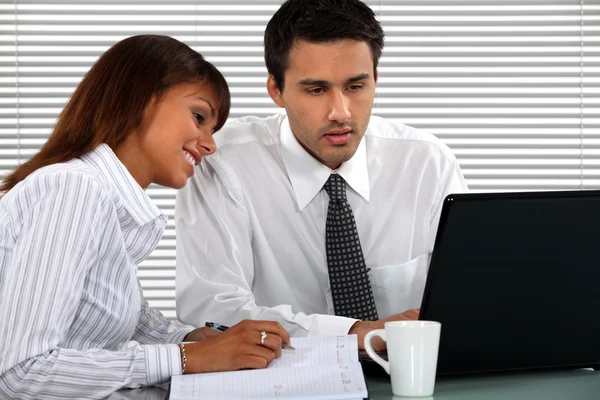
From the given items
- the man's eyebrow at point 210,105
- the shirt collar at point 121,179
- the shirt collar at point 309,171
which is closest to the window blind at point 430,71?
the shirt collar at point 309,171

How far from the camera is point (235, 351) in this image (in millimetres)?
1243

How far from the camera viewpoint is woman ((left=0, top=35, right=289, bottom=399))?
1198 millimetres

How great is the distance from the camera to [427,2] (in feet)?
10.4

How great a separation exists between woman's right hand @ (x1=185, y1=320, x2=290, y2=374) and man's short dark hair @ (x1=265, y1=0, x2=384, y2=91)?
939 millimetres

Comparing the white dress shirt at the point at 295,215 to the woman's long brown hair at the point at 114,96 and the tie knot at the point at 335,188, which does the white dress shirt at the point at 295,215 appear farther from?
the woman's long brown hair at the point at 114,96

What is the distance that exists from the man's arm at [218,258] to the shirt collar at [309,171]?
0.15 m

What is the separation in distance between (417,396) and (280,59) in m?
1.16

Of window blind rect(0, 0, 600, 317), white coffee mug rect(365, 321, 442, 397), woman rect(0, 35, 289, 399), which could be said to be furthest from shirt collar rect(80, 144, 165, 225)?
window blind rect(0, 0, 600, 317)

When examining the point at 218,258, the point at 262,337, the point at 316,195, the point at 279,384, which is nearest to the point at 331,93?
the point at 316,195

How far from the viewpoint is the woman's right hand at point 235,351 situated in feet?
4.04

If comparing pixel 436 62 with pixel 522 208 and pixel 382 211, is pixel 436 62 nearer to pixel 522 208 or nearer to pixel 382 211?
pixel 382 211

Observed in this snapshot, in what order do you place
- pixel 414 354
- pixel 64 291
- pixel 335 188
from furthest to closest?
pixel 335 188 → pixel 64 291 → pixel 414 354

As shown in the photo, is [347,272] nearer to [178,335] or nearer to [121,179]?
[178,335]

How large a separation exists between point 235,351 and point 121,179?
0.41 meters
